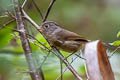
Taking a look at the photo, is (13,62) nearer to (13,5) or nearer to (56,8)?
(13,5)

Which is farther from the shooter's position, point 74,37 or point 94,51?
point 74,37

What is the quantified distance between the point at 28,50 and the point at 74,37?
44 cm

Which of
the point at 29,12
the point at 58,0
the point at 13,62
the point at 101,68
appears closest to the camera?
the point at 101,68

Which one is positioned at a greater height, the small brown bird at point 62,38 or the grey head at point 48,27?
the grey head at point 48,27

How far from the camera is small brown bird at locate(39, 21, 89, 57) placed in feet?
5.04

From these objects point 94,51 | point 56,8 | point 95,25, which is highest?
point 94,51

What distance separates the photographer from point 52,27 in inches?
62.5

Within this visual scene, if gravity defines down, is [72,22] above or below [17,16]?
below

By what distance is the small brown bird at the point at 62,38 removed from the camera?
1537mm

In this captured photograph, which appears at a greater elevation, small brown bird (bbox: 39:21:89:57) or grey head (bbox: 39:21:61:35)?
grey head (bbox: 39:21:61:35)

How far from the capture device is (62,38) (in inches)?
64.0

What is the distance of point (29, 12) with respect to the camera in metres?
1.75

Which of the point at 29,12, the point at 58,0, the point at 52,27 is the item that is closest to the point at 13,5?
the point at 52,27

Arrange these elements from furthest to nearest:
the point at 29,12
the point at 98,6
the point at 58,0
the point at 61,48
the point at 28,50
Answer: the point at 98,6 < the point at 58,0 < the point at 29,12 < the point at 61,48 < the point at 28,50
